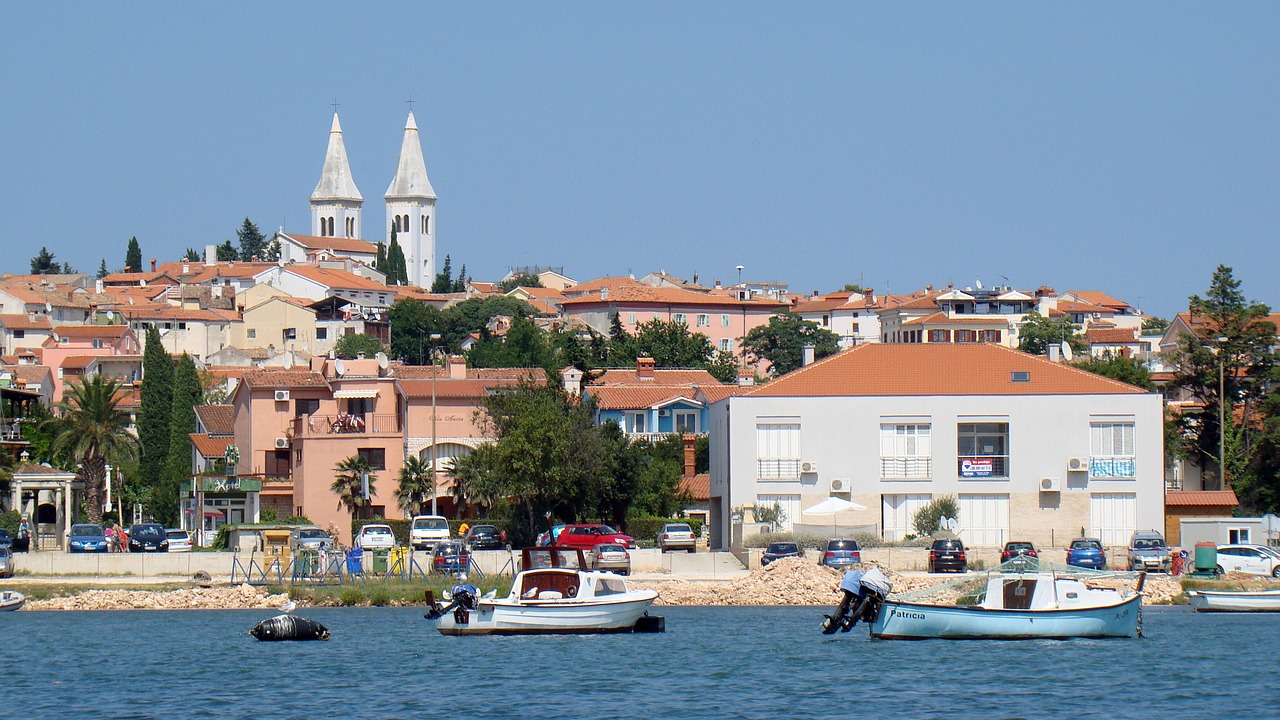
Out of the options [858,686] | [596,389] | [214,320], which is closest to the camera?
[858,686]

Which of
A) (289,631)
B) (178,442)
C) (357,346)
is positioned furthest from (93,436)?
(357,346)

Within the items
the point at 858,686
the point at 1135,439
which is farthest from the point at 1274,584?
the point at 858,686

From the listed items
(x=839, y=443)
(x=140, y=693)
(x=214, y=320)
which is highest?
(x=214, y=320)

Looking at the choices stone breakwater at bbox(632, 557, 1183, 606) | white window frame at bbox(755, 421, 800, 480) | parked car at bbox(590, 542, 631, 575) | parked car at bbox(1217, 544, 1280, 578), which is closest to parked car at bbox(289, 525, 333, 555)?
parked car at bbox(590, 542, 631, 575)

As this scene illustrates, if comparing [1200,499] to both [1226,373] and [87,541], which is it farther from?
[87,541]

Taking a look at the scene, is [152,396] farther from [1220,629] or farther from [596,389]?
[1220,629]

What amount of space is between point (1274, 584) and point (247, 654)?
27.5m

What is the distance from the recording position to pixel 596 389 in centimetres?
8150

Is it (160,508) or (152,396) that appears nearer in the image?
(160,508)

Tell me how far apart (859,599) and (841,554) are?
11.7 meters

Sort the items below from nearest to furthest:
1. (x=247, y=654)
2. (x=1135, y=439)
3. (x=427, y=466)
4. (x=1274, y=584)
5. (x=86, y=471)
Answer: (x=247, y=654) < (x=1274, y=584) < (x=1135, y=439) < (x=427, y=466) < (x=86, y=471)

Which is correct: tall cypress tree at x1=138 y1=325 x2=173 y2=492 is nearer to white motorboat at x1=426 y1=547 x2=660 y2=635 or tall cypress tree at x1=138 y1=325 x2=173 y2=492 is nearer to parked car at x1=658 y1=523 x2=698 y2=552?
parked car at x1=658 y1=523 x2=698 y2=552

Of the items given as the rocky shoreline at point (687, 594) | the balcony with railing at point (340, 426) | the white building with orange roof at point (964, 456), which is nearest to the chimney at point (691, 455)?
the balcony with railing at point (340, 426)

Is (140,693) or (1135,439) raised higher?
(1135,439)
